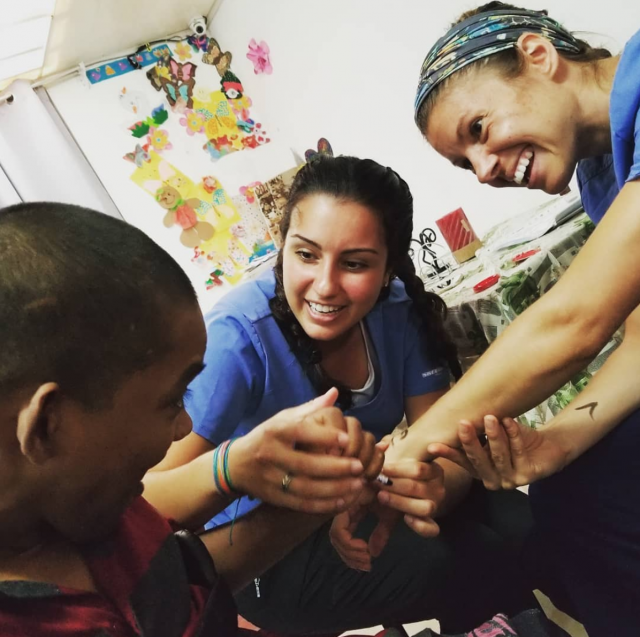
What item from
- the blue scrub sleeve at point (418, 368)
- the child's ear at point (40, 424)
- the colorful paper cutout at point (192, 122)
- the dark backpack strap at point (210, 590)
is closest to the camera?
the child's ear at point (40, 424)

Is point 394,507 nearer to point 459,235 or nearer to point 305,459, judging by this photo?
point 305,459

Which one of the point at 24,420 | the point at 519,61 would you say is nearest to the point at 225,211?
the point at 519,61

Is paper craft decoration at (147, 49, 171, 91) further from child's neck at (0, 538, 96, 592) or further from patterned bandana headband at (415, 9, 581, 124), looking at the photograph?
child's neck at (0, 538, 96, 592)

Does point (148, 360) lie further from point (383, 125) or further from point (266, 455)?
point (383, 125)

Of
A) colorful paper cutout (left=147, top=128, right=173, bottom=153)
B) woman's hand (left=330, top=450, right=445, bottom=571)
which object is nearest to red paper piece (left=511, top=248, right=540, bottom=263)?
woman's hand (left=330, top=450, right=445, bottom=571)

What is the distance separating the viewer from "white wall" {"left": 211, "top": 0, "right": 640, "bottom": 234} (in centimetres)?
164

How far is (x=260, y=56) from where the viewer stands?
2553 mm

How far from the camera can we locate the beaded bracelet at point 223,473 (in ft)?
2.49

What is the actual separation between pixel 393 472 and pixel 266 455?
0.77 feet

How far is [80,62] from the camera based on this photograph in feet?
8.14

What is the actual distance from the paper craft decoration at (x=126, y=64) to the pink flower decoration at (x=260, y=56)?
1.45 ft

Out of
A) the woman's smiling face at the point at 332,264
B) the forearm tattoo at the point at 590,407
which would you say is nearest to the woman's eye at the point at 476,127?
the woman's smiling face at the point at 332,264

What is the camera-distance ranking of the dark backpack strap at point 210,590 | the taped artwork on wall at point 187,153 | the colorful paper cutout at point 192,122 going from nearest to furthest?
the dark backpack strap at point 210,590 → the taped artwork on wall at point 187,153 → the colorful paper cutout at point 192,122

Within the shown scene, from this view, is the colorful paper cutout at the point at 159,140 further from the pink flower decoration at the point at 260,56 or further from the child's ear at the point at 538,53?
the child's ear at the point at 538,53
